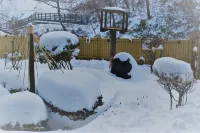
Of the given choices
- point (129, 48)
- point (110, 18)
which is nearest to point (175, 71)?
point (110, 18)

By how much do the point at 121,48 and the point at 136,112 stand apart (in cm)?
561

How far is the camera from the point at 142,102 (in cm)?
378

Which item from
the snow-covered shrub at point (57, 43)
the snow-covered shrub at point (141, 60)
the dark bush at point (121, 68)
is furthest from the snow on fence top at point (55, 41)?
the snow-covered shrub at point (141, 60)

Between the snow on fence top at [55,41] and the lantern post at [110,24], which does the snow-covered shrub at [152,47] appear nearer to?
the lantern post at [110,24]

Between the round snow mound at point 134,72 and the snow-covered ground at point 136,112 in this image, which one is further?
the round snow mound at point 134,72

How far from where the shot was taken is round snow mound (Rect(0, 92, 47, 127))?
287 centimetres

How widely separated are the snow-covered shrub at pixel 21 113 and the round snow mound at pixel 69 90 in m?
0.60

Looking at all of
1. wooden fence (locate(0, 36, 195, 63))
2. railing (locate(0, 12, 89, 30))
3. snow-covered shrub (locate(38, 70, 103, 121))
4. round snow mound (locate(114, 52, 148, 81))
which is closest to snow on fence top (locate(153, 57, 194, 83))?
snow-covered shrub (locate(38, 70, 103, 121))

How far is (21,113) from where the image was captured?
289 cm

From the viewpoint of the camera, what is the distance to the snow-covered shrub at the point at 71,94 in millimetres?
3592

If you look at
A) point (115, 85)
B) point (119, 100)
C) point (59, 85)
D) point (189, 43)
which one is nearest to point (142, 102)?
point (119, 100)

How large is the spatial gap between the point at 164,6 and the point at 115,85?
5.05m

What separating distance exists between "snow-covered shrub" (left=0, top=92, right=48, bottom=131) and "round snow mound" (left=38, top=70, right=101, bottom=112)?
23.8 inches

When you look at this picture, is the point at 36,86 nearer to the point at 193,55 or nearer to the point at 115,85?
the point at 115,85
